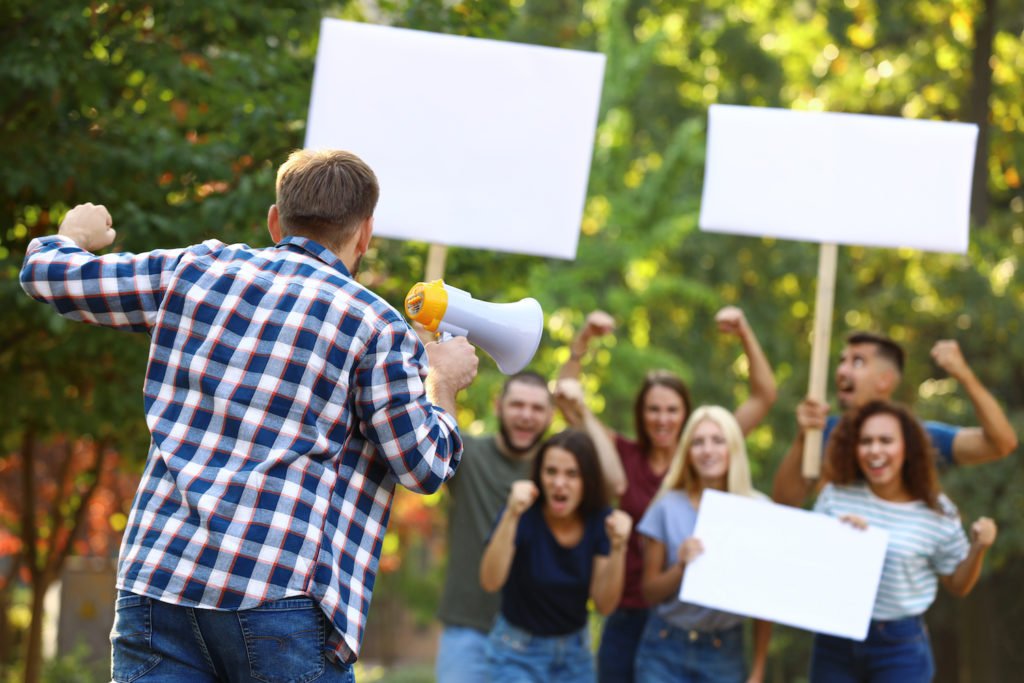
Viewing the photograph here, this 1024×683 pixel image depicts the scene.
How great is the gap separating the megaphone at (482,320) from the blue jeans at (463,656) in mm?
2274

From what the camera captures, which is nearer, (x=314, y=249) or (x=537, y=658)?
(x=314, y=249)

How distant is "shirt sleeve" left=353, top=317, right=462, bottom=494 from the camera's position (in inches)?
101

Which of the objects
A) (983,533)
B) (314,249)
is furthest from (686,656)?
(314,249)

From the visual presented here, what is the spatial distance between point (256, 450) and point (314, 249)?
44cm

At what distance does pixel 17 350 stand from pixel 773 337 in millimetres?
9411

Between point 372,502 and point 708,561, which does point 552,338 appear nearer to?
point 708,561

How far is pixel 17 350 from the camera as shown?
6.13 meters

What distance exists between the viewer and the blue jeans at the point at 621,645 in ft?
17.5

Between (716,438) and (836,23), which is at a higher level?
(836,23)

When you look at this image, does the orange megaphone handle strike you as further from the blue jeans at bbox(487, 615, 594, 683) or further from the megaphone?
the blue jeans at bbox(487, 615, 594, 683)

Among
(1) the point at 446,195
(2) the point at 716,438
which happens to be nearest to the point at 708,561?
(2) the point at 716,438

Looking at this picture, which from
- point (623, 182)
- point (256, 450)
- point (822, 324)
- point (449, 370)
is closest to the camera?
point (256, 450)

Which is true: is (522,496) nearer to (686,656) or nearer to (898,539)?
(686,656)

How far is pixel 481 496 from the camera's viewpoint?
18.3ft
